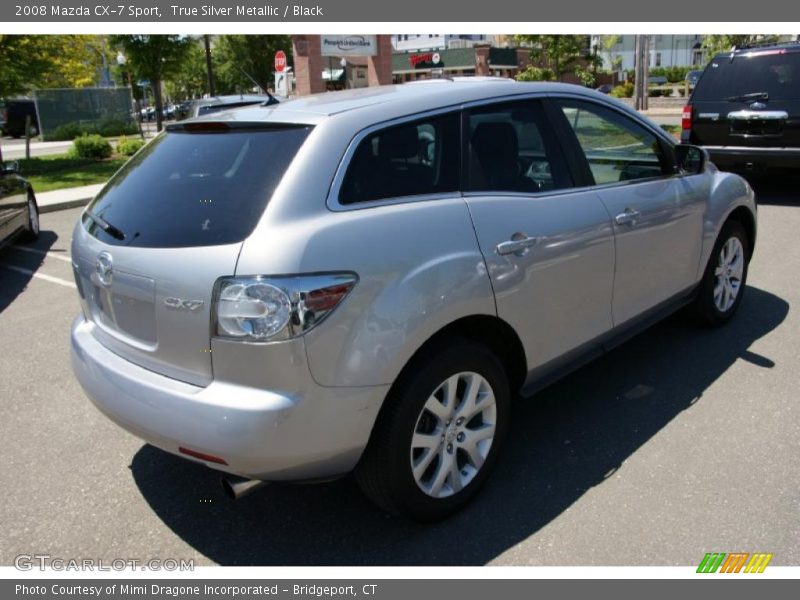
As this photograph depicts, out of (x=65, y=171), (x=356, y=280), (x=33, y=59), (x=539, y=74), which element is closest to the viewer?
(x=356, y=280)

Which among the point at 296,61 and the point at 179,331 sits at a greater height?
the point at 296,61

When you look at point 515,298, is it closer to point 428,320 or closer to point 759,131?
point 428,320

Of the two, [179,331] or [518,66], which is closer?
[179,331]

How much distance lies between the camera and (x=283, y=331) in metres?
2.35

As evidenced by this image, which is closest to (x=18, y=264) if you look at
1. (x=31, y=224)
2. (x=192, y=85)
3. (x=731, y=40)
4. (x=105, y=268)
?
(x=31, y=224)

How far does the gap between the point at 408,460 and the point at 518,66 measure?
2190 inches

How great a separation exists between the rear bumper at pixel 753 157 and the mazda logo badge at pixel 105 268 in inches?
340

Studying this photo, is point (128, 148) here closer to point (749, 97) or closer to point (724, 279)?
point (749, 97)

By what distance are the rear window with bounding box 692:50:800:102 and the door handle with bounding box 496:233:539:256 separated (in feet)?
24.5

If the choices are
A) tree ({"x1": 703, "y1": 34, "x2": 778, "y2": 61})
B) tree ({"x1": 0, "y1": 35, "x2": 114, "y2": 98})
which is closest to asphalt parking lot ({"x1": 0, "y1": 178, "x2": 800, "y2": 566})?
tree ({"x1": 0, "y1": 35, "x2": 114, "y2": 98})

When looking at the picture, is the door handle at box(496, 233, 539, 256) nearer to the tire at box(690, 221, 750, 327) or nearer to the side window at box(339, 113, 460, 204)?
the side window at box(339, 113, 460, 204)

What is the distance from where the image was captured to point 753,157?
901cm

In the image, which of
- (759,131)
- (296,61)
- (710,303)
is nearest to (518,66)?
(296,61)
